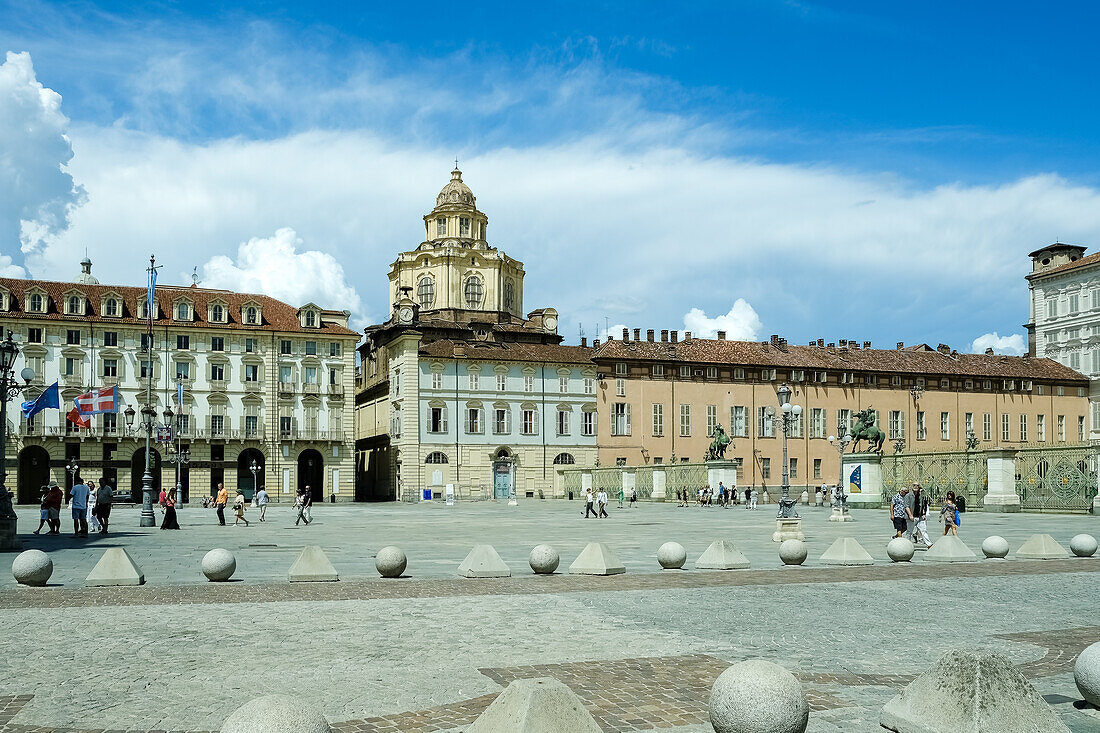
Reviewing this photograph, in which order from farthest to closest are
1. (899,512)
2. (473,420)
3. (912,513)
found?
(473,420) → (912,513) → (899,512)

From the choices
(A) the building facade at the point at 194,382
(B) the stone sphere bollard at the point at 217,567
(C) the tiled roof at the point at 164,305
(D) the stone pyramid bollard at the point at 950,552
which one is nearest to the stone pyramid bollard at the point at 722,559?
(D) the stone pyramid bollard at the point at 950,552

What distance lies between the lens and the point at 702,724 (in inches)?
277

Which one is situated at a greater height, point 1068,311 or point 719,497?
point 1068,311

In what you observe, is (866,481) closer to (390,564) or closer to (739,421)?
(739,421)

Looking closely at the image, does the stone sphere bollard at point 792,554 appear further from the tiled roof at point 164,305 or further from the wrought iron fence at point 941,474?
the tiled roof at point 164,305

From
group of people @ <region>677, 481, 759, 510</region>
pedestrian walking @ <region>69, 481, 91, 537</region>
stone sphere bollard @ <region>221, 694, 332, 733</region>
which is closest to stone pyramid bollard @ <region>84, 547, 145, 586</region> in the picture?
Answer: stone sphere bollard @ <region>221, 694, 332, 733</region>

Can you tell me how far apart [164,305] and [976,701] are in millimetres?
73206

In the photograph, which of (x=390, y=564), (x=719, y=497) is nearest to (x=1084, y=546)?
(x=390, y=564)

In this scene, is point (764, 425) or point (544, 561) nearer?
point (544, 561)

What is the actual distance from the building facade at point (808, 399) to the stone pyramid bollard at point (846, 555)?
188ft

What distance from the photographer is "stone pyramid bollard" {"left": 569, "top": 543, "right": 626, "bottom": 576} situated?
54.2ft

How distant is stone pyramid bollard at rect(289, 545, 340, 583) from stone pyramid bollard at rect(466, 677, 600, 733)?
1093 centimetres

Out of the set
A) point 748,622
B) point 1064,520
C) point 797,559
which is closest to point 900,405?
point 1064,520

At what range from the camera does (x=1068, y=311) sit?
3452 inches
